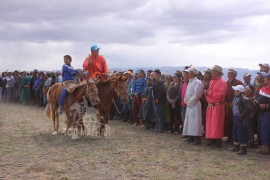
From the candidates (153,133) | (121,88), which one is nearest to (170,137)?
(153,133)

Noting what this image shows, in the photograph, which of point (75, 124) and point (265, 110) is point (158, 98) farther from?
point (265, 110)

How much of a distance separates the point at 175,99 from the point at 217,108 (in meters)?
2.29

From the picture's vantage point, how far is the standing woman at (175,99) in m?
11.0

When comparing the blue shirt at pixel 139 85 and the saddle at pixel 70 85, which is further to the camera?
the blue shirt at pixel 139 85

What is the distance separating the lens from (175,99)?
430 inches

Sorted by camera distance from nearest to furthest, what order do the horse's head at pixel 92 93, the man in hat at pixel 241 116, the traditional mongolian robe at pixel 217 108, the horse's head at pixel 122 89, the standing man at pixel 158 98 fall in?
the man in hat at pixel 241 116
the traditional mongolian robe at pixel 217 108
the horse's head at pixel 92 93
the horse's head at pixel 122 89
the standing man at pixel 158 98

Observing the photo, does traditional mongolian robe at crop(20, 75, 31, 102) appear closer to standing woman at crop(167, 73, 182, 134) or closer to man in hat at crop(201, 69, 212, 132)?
standing woman at crop(167, 73, 182, 134)

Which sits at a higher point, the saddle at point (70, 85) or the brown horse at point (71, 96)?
the saddle at point (70, 85)

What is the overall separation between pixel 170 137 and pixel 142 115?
2.19 m

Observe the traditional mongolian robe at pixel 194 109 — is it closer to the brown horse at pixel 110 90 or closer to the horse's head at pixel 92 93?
the brown horse at pixel 110 90

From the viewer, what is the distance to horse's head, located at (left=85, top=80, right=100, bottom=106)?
9469mm

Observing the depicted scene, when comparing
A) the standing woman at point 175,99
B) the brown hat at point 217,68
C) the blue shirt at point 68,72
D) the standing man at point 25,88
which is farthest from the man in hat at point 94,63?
the standing man at point 25,88

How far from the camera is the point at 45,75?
20.9m

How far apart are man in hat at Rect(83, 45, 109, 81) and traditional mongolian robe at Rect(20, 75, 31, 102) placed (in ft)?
41.6
